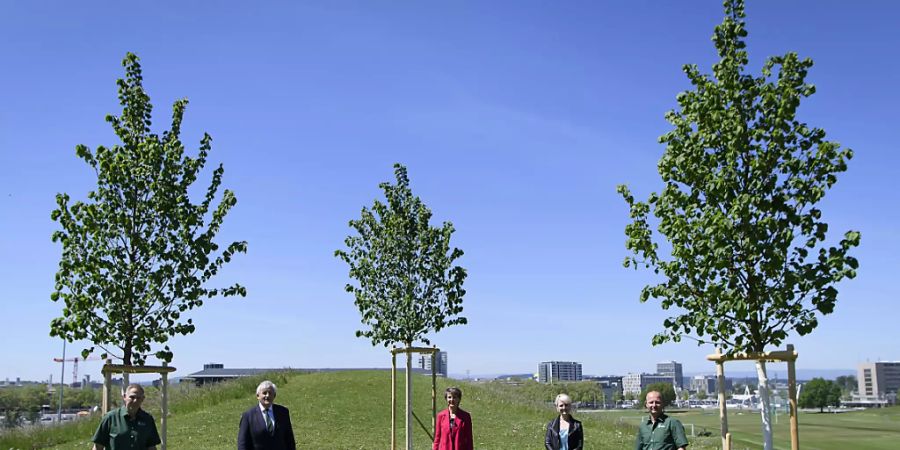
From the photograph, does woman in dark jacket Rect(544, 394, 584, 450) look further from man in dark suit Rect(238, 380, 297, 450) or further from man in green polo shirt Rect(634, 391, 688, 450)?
man in dark suit Rect(238, 380, 297, 450)

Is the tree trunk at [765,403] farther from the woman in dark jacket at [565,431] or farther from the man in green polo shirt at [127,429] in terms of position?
the man in green polo shirt at [127,429]

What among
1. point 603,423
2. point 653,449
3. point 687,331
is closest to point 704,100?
point 687,331

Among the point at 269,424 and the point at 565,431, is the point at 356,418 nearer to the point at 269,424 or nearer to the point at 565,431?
the point at 565,431

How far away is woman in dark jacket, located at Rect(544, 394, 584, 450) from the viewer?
8.66 metres

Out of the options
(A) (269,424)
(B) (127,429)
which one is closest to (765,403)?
(A) (269,424)

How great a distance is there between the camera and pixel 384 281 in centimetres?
1609

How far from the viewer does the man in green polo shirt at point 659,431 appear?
25.5 feet

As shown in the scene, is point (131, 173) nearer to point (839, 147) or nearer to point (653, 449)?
point (653, 449)

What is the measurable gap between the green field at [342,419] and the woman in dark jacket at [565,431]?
843 cm

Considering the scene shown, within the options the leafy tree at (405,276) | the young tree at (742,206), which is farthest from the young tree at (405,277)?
the young tree at (742,206)

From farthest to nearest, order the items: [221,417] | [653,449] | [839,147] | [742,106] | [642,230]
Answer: [221,417], [642,230], [742,106], [839,147], [653,449]

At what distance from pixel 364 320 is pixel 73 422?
586 inches

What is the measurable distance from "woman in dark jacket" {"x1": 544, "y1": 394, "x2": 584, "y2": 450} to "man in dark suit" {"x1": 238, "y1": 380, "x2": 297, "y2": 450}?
305 cm

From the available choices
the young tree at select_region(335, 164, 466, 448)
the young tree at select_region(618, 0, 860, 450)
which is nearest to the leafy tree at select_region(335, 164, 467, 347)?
the young tree at select_region(335, 164, 466, 448)
